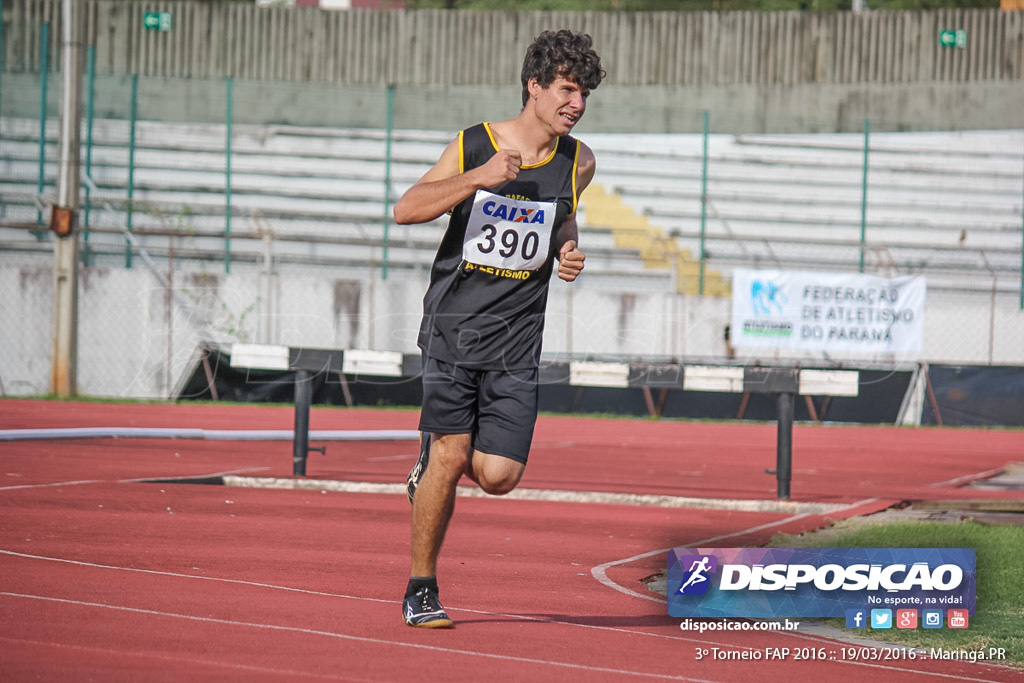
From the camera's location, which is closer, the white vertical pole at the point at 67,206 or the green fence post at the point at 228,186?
the white vertical pole at the point at 67,206

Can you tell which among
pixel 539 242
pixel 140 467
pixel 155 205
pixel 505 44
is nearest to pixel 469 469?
pixel 539 242

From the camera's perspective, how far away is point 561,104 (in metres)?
5.01

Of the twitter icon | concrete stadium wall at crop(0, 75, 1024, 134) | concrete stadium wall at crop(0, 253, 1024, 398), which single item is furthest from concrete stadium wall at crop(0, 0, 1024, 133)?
the twitter icon

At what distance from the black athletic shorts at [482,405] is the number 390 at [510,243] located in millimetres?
469

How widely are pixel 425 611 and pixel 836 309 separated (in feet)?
53.0

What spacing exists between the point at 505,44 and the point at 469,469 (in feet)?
89.7

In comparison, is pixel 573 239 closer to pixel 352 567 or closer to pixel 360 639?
pixel 360 639

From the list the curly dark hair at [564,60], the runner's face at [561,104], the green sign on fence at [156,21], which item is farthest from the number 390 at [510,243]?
the green sign on fence at [156,21]

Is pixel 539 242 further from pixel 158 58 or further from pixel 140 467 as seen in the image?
pixel 158 58

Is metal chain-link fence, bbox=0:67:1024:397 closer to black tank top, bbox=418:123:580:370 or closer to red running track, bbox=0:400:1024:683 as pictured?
red running track, bbox=0:400:1024:683

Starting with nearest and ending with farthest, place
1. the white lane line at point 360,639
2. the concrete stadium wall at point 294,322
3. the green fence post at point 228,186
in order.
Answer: the white lane line at point 360,639 < the concrete stadium wall at point 294,322 < the green fence post at point 228,186

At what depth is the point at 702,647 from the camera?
4969 mm

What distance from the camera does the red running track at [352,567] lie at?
4.45m

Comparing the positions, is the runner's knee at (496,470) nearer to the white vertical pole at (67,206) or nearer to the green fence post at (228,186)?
the white vertical pole at (67,206)
